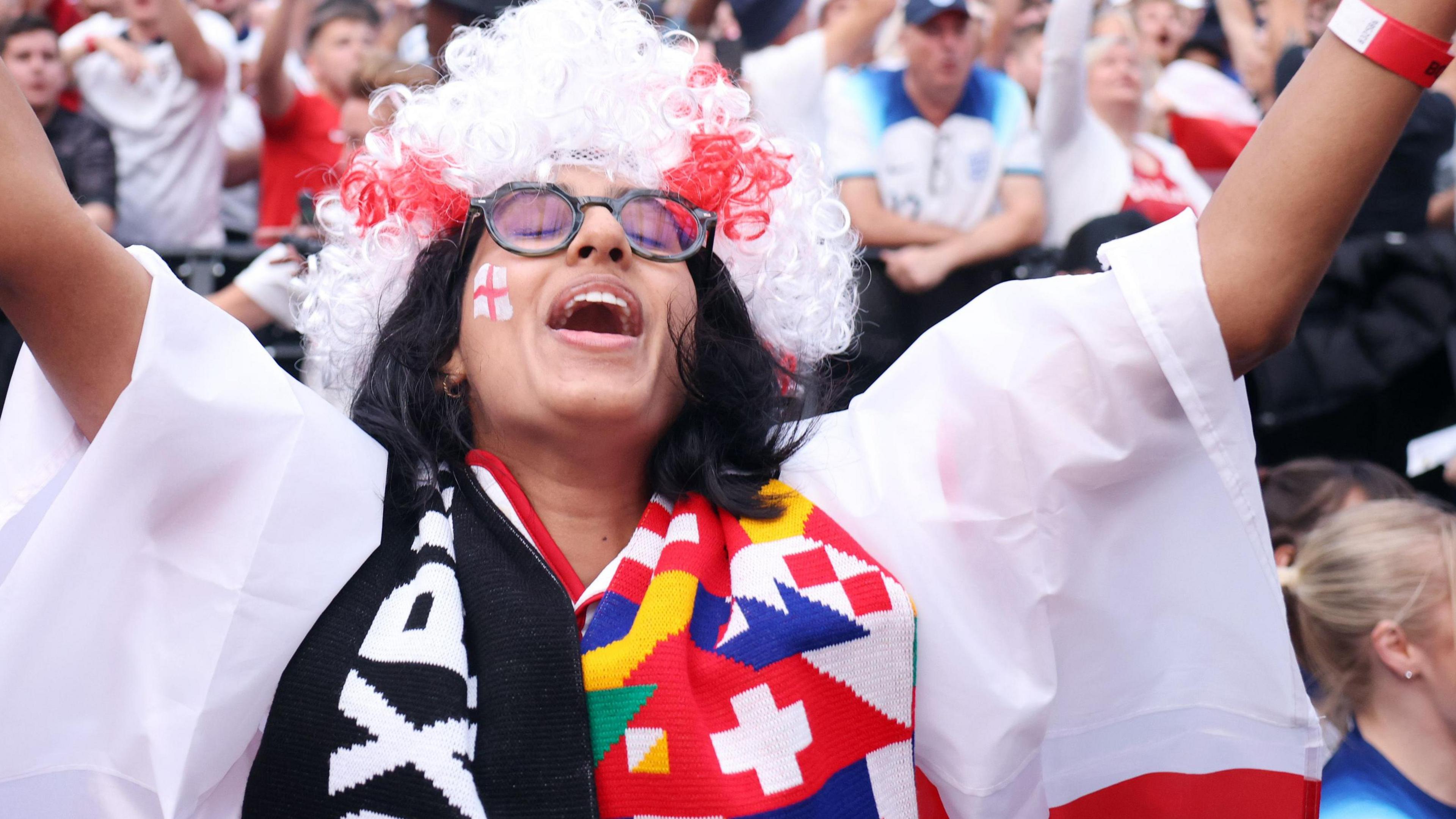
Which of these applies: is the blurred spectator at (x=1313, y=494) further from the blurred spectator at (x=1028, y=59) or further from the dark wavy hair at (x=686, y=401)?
the blurred spectator at (x=1028, y=59)

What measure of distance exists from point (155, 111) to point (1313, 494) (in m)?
3.95

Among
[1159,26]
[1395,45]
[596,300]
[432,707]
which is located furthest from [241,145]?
[1395,45]

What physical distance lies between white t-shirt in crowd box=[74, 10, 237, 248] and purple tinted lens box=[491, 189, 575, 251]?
3.06m

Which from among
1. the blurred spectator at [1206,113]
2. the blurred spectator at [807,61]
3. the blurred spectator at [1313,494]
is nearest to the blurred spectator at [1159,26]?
the blurred spectator at [1206,113]

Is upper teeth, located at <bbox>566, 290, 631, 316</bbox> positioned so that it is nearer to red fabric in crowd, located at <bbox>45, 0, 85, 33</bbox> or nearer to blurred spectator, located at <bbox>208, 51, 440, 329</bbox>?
blurred spectator, located at <bbox>208, 51, 440, 329</bbox>

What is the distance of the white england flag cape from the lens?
1.56m

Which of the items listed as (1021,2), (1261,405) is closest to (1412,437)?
(1261,405)

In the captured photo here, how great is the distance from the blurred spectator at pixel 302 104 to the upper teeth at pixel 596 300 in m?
2.95

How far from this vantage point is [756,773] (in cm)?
164

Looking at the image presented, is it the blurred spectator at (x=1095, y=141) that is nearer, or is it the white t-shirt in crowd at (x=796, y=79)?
the white t-shirt in crowd at (x=796, y=79)

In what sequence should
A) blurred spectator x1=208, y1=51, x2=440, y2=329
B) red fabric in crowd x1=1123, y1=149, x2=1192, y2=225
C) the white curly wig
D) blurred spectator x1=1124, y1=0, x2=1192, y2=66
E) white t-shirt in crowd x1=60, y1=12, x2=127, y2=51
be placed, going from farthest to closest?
blurred spectator x1=1124, y1=0, x2=1192, y2=66, white t-shirt in crowd x1=60, y1=12, x2=127, y2=51, red fabric in crowd x1=1123, y1=149, x2=1192, y2=225, blurred spectator x1=208, y1=51, x2=440, y2=329, the white curly wig

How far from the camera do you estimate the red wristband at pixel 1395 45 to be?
149 centimetres

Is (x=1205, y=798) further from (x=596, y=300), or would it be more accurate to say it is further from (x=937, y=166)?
(x=937, y=166)

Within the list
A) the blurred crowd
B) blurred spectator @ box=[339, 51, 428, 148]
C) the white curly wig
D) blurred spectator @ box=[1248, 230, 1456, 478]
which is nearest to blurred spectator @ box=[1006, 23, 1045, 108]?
the blurred crowd
